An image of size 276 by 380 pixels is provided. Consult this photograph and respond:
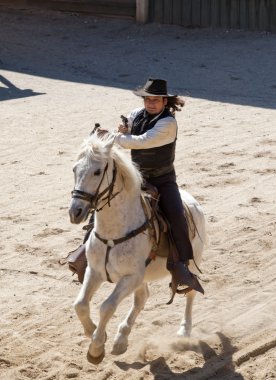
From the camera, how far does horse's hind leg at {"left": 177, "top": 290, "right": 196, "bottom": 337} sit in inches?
328

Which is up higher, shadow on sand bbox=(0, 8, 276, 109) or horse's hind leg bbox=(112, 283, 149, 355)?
horse's hind leg bbox=(112, 283, 149, 355)

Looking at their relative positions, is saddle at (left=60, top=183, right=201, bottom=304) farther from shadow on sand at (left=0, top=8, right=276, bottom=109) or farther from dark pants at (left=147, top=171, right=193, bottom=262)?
shadow on sand at (left=0, top=8, right=276, bottom=109)

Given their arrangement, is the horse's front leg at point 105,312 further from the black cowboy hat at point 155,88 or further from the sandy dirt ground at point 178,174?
the black cowboy hat at point 155,88

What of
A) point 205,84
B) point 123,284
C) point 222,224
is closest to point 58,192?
point 222,224

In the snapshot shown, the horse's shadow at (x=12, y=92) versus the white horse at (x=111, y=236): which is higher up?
the white horse at (x=111, y=236)

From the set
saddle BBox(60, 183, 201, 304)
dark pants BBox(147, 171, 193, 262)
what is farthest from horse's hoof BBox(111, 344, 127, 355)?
dark pants BBox(147, 171, 193, 262)

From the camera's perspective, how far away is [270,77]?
58.9 ft

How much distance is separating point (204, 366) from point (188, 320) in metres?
0.64

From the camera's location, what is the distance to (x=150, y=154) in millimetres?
7715

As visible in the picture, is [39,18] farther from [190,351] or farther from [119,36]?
[190,351]

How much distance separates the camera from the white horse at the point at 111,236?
6930 mm

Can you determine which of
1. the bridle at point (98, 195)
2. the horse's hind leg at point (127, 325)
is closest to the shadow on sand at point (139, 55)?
the horse's hind leg at point (127, 325)

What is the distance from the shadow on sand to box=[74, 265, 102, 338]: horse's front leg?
31.1 feet

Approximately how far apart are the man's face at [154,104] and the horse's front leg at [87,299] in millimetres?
1307
